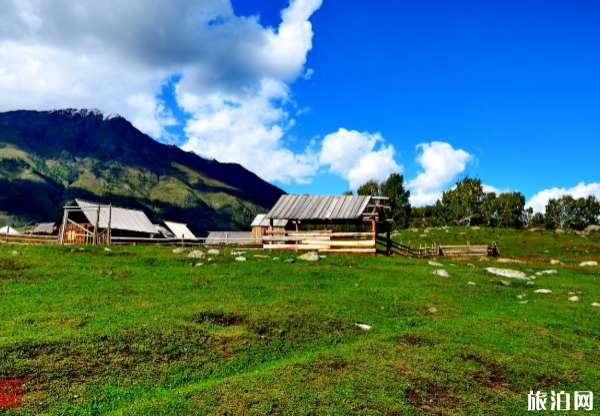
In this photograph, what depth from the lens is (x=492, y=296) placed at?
22578 mm

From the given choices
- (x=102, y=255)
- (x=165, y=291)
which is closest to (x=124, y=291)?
(x=165, y=291)

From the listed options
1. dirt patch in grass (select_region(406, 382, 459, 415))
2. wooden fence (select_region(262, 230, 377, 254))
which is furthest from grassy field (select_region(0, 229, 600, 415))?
wooden fence (select_region(262, 230, 377, 254))

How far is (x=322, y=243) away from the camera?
37.3 meters

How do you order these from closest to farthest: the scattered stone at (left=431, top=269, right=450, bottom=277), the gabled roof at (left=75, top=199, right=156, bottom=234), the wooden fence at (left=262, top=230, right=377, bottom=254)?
1. the scattered stone at (left=431, top=269, right=450, bottom=277)
2. the wooden fence at (left=262, top=230, right=377, bottom=254)
3. the gabled roof at (left=75, top=199, right=156, bottom=234)

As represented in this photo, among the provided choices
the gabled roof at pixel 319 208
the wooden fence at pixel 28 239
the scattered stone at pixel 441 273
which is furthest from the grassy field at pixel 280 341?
the wooden fence at pixel 28 239

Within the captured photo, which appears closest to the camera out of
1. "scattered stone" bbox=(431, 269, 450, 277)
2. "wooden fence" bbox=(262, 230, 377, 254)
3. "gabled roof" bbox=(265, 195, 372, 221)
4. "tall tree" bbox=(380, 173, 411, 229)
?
"scattered stone" bbox=(431, 269, 450, 277)

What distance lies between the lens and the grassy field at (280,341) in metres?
9.54

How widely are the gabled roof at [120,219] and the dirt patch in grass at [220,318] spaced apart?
42950mm

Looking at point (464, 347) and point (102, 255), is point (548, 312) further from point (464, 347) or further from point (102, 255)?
point (102, 255)

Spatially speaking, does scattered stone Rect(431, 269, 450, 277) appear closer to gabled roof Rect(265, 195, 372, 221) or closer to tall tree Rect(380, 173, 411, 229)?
gabled roof Rect(265, 195, 372, 221)

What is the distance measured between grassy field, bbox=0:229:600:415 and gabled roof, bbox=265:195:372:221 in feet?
41.1

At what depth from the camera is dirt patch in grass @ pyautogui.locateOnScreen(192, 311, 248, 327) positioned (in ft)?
49.1

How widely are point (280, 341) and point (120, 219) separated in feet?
176

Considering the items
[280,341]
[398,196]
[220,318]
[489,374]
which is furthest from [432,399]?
[398,196]
